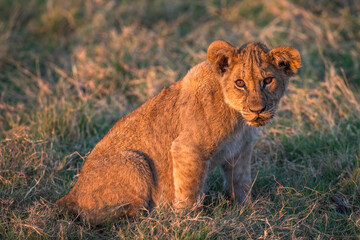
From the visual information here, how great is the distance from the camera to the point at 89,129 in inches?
268

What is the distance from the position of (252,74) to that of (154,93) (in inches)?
127

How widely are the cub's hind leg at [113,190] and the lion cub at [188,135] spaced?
0.4 inches

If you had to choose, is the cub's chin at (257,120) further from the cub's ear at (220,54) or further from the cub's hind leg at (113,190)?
the cub's hind leg at (113,190)

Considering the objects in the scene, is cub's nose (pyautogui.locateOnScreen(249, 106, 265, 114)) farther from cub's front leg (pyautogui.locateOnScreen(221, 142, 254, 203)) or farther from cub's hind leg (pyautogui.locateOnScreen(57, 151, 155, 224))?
cub's hind leg (pyautogui.locateOnScreen(57, 151, 155, 224))

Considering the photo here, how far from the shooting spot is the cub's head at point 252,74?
445 centimetres

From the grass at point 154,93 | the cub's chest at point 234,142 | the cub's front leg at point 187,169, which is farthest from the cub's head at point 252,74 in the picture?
the grass at point 154,93

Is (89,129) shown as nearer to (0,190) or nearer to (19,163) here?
(19,163)

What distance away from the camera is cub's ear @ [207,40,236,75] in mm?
4539

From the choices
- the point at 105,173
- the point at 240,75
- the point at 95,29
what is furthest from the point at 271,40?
the point at 105,173

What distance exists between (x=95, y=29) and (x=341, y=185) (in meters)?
6.37

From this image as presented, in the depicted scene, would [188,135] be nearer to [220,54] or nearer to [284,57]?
[220,54]

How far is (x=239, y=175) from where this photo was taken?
17.2 ft

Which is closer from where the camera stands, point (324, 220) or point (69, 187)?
point (324, 220)

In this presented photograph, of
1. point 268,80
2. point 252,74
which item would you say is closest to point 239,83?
point 252,74
